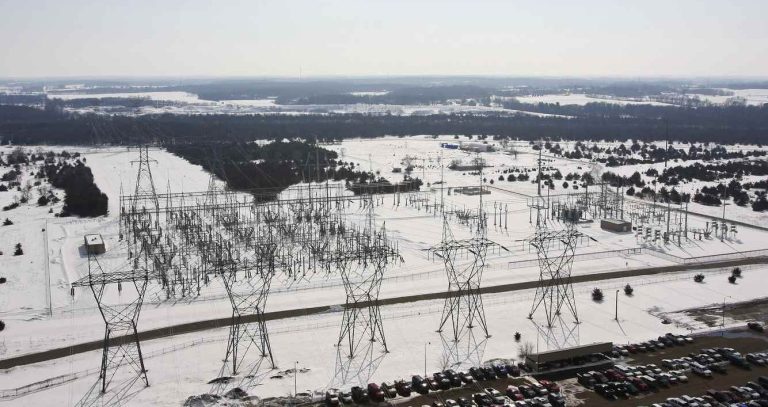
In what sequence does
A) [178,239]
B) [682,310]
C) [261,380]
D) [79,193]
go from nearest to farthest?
1. [261,380]
2. [682,310]
3. [178,239]
4. [79,193]

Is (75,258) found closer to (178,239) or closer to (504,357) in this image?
(178,239)

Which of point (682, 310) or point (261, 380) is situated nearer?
point (261, 380)

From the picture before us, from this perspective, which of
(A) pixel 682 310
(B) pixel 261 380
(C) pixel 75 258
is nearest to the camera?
(B) pixel 261 380

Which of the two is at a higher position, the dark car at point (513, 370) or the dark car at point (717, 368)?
the dark car at point (717, 368)

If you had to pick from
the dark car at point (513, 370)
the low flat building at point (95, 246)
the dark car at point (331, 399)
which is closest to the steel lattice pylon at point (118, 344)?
the dark car at point (331, 399)

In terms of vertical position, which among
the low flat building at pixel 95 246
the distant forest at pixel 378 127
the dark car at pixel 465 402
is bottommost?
the dark car at pixel 465 402

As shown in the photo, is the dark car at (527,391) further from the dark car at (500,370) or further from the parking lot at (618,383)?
the dark car at (500,370)

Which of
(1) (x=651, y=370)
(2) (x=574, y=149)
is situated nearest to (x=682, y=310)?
(1) (x=651, y=370)

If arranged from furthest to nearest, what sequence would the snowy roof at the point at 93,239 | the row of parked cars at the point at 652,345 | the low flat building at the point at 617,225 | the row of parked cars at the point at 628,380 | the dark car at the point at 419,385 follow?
the low flat building at the point at 617,225 < the snowy roof at the point at 93,239 < the row of parked cars at the point at 652,345 < the dark car at the point at 419,385 < the row of parked cars at the point at 628,380

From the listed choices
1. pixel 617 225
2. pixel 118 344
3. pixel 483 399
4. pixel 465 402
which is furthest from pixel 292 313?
pixel 617 225
